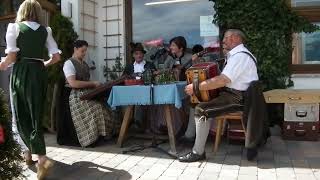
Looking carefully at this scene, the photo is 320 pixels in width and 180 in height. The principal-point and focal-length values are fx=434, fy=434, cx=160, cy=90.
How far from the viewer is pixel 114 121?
5.88m

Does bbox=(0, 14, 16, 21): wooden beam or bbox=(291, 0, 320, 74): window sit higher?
bbox=(0, 14, 16, 21): wooden beam

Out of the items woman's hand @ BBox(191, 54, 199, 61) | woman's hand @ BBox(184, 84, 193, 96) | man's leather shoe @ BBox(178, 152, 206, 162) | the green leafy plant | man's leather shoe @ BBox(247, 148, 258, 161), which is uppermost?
woman's hand @ BBox(191, 54, 199, 61)

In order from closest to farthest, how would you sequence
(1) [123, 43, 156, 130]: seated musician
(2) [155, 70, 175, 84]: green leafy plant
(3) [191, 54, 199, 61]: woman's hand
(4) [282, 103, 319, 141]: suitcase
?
(2) [155, 70, 175, 84]: green leafy plant, (4) [282, 103, 319, 141]: suitcase, (3) [191, 54, 199, 61]: woman's hand, (1) [123, 43, 156, 130]: seated musician

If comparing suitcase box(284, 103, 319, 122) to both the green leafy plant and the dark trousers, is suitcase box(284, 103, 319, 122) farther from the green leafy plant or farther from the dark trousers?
the green leafy plant

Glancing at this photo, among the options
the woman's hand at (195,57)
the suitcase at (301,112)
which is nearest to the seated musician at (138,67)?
the woman's hand at (195,57)

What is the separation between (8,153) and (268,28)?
161 inches

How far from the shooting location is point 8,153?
3.11 metres

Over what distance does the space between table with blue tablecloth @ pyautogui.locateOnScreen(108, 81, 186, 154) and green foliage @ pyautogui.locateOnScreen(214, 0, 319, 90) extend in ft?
4.99


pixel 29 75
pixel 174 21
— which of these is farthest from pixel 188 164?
pixel 174 21

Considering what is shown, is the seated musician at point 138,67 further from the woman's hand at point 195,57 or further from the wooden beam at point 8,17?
the wooden beam at point 8,17

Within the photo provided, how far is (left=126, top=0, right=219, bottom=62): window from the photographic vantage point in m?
6.85

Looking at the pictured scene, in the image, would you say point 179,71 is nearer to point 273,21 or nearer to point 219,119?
point 219,119

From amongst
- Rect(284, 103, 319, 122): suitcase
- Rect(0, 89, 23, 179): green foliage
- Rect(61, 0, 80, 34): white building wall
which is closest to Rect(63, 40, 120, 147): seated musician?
Rect(61, 0, 80, 34): white building wall

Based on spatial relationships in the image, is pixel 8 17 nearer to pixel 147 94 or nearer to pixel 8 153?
pixel 147 94
